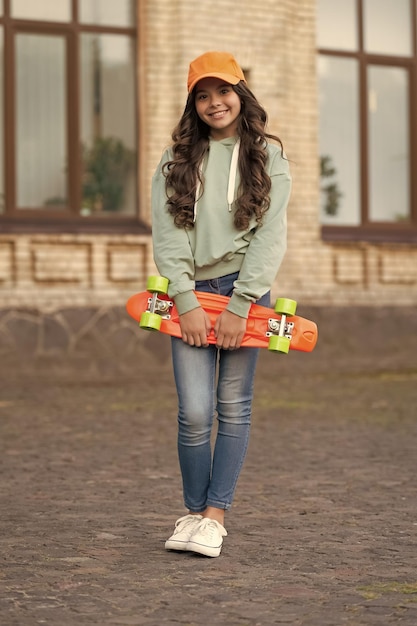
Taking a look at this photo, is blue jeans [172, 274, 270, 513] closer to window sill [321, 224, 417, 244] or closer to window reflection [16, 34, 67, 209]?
window reflection [16, 34, 67, 209]

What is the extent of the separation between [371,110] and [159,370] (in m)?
4.92

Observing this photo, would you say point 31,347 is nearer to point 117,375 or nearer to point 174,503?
point 117,375

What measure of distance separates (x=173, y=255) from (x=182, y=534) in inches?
41.3

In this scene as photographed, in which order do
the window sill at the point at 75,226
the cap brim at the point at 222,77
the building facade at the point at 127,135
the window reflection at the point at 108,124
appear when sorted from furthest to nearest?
the window reflection at the point at 108,124 < the building facade at the point at 127,135 < the window sill at the point at 75,226 < the cap brim at the point at 222,77

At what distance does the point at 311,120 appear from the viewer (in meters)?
16.9

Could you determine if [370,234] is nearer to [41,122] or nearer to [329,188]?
[329,188]

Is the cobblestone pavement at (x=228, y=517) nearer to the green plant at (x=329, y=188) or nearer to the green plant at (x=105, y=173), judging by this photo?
the green plant at (x=105, y=173)

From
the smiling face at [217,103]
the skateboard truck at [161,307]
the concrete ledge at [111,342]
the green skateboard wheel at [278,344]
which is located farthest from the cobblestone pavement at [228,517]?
the smiling face at [217,103]

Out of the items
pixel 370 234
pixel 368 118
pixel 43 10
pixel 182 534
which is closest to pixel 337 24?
pixel 368 118

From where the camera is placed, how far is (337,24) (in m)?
17.5

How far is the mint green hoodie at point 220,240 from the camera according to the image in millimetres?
5262

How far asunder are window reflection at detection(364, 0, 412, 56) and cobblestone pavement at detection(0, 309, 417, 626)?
6.17 meters

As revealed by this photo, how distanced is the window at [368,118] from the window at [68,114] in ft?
8.96

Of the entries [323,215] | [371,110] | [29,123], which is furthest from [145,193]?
[371,110]
